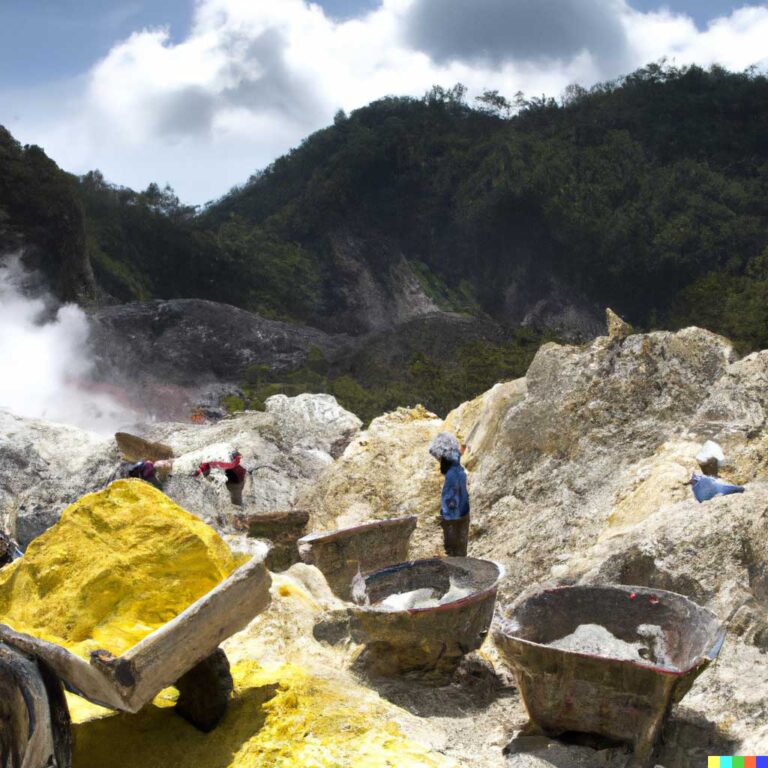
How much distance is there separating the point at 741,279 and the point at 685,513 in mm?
27511

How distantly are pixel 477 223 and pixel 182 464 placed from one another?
3686 cm

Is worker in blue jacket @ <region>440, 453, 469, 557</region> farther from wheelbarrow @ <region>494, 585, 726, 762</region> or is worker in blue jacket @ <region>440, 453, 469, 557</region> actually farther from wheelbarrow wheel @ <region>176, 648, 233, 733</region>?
wheelbarrow wheel @ <region>176, 648, 233, 733</region>

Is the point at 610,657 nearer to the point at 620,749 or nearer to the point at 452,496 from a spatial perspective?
the point at 620,749

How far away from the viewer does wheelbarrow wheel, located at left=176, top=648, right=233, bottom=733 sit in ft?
9.72

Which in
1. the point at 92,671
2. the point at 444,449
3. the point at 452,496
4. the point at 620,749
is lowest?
the point at 620,749

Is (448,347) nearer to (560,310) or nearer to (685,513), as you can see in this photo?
(560,310)

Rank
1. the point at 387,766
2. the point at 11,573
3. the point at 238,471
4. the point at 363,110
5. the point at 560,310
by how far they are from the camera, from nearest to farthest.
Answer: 1. the point at 387,766
2. the point at 11,573
3. the point at 238,471
4. the point at 560,310
5. the point at 363,110

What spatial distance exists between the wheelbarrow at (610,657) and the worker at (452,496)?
1.70 metres

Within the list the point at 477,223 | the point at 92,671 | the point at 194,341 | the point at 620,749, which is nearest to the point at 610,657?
the point at 620,749

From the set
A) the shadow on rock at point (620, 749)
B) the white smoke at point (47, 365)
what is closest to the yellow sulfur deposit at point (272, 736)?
the shadow on rock at point (620, 749)

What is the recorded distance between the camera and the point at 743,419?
17.8 ft

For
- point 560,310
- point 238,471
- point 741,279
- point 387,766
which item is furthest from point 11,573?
point 560,310

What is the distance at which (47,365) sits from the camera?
53.2ft

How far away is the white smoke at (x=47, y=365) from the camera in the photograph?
13414mm
